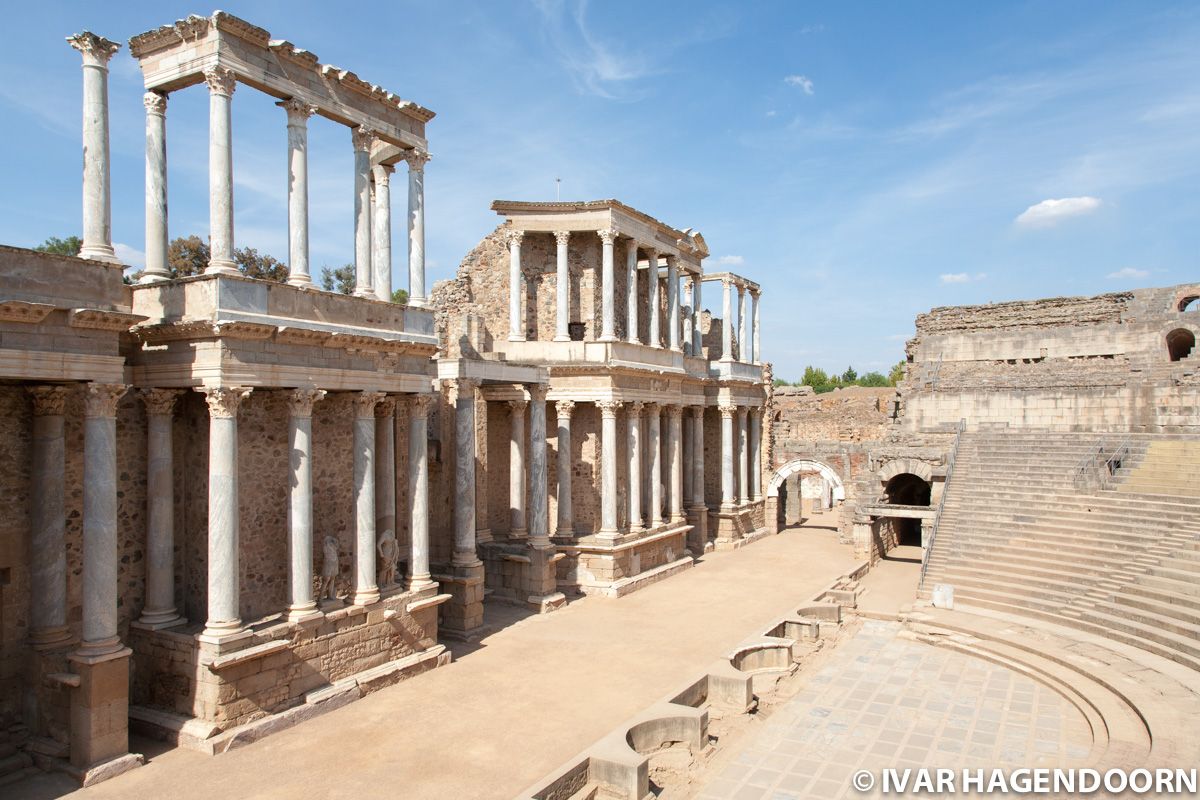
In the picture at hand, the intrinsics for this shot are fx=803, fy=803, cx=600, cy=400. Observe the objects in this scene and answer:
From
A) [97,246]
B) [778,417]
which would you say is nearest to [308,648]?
[97,246]

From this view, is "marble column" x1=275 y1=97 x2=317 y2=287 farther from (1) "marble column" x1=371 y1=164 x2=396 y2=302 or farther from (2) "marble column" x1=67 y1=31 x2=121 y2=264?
(2) "marble column" x1=67 y1=31 x2=121 y2=264

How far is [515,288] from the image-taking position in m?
21.5

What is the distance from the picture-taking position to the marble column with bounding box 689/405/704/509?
27.8m

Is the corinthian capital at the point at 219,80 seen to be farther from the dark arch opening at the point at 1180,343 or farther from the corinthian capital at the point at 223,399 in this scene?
the dark arch opening at the point at 1180,343

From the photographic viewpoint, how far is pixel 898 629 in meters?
16.9

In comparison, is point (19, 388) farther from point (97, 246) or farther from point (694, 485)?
point (694, 485)

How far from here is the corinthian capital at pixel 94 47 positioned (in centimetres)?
1052

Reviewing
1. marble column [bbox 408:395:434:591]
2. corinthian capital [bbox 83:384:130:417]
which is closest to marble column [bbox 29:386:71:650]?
corinthian capital [bbox 83:384:130:417]

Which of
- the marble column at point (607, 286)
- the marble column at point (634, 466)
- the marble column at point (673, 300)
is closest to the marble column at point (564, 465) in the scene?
the marble column at point (607, 286)

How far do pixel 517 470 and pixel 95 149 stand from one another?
39.7ft

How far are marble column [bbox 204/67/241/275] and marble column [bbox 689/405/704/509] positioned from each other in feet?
60.5

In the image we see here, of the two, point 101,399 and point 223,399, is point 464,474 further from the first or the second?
point 101,399

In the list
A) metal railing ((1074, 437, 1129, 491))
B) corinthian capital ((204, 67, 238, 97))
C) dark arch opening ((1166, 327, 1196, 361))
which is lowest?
metal railing ((1074, 437, 1129, 491))

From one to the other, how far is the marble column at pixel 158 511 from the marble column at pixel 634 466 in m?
13.2
